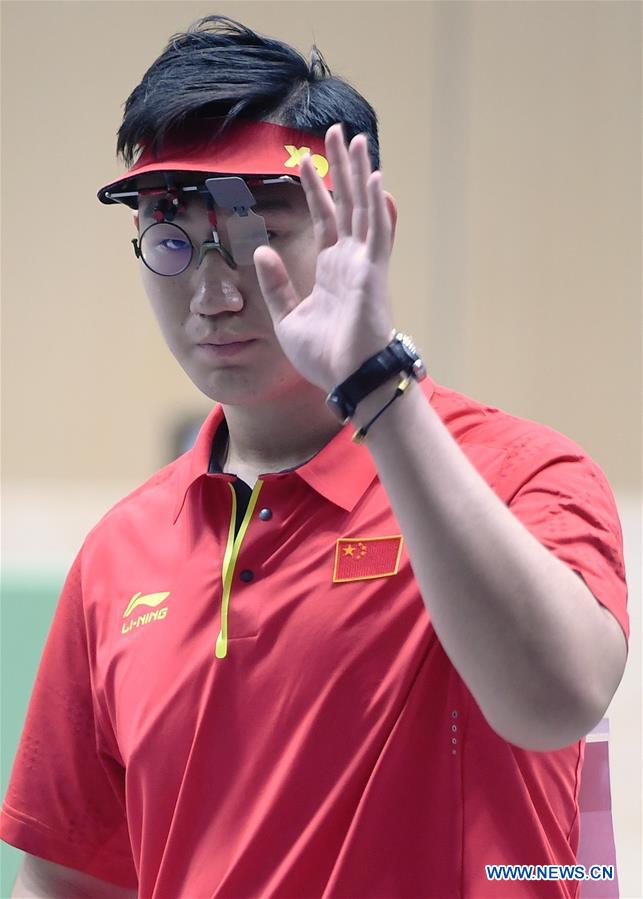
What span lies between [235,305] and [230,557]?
0.28m

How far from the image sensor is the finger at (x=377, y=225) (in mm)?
980

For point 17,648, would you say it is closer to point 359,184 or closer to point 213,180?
point 213,180

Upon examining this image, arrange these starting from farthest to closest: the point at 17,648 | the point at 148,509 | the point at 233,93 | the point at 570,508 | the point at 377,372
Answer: the point at 17,648
the point at 148,509
the point at 233,93
the point at 570,508
the point at 377,372

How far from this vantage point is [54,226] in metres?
3.41

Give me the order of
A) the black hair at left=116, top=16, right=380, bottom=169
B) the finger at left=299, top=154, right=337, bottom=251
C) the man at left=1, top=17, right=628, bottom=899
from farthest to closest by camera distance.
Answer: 1. the black hair at left=116, top=16, right=380, bottom=169
2. the finger at left=299, top=154, right=337, bottom=251
3. the man at left=1, top=17, right=628, bottom=899

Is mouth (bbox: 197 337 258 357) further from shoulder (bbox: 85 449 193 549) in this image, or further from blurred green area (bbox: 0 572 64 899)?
blurred green area (bbox: 0 572 64 899)

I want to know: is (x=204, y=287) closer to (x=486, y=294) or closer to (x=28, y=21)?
(x=486, y=294)

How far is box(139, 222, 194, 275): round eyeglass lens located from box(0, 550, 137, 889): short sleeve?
1.45ft

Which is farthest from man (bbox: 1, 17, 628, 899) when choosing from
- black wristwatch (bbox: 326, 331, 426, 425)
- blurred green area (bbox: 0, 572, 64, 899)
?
blurred green area (bbox: 0, 572, 64, 899)

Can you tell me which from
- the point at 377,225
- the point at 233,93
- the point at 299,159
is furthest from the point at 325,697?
the point at 233,93

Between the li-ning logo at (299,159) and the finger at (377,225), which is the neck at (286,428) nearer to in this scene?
the li-ning logo at (299,159)

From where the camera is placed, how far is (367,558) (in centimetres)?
119

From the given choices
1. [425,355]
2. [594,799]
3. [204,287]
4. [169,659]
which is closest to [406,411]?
[204,287]

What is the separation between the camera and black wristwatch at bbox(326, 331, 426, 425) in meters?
0.95
